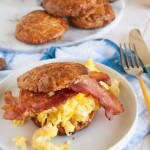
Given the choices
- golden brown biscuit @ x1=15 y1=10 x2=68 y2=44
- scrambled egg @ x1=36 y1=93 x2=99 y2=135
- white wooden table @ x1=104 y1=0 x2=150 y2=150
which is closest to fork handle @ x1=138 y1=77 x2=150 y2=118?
scrambled egg @ x1=36 y1=93 x2=99 y2=135

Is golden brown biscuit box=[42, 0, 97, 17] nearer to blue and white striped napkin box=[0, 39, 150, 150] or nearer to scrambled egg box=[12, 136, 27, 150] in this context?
blue and white striped napkin box=[0, 39, 150, 150]

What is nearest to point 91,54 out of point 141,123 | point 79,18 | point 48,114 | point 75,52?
point 75,52

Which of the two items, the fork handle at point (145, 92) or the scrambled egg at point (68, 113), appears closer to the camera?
the scrambled egg at point (68, 113)

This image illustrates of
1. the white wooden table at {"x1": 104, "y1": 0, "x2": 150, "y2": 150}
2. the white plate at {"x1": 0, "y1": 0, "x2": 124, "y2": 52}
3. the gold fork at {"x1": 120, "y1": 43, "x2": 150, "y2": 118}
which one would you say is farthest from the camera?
the white wooden table at {"x1": 104, "y1": 0, "x2": 150, "y2": 150}

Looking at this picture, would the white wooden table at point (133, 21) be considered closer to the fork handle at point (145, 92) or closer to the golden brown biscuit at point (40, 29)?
the golden brown biscuit at point (40, 29)

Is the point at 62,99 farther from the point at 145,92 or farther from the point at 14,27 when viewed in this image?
the point at 14,27

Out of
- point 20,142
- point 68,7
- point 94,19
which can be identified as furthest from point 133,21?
point 20,142

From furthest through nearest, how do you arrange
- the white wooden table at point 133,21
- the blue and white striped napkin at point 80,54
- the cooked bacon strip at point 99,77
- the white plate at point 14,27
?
the white wooden table at point 133,21
the white plate at point 14,27
the blue and white striped napkin at point 80,54
the cooked bacon strip at point 99,77

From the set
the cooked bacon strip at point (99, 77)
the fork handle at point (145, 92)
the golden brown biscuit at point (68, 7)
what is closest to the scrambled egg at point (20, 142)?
the cooked bacon strip at point (99, 77)
